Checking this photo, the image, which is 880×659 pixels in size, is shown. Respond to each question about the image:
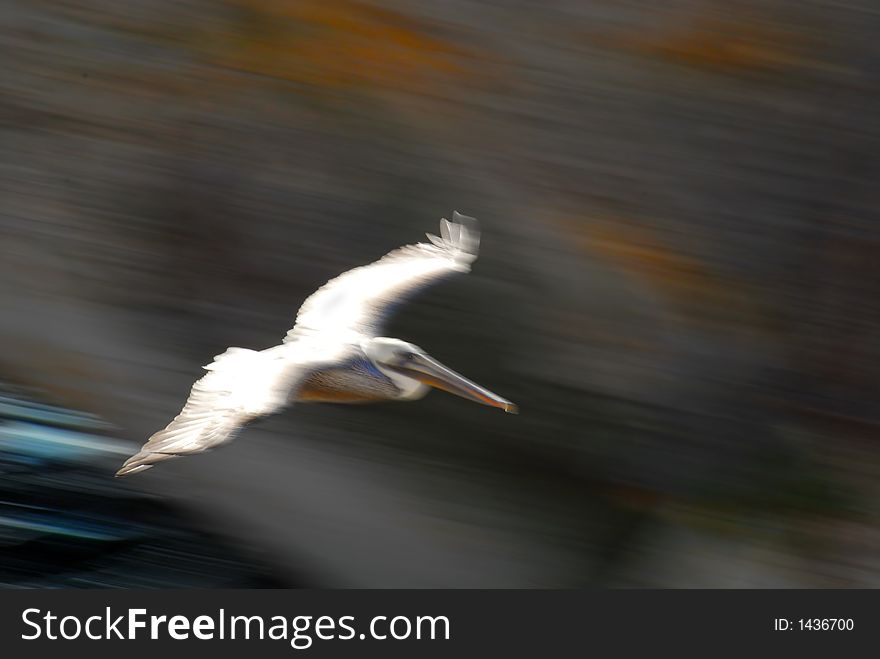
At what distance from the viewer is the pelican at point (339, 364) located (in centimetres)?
376

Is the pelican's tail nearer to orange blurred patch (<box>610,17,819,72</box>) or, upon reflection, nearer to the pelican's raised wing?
the pelican's raised wing

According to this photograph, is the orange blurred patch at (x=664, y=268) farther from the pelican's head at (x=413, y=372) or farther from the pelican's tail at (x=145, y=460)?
the pelican's tail at (x=145, y=460)

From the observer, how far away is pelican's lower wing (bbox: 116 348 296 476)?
11.7ft

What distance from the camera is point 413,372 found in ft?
15.8

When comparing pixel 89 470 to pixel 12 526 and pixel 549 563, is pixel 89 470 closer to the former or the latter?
pixel 12 526

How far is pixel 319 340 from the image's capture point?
4.80m

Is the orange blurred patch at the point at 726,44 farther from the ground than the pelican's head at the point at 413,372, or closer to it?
farther from the ground

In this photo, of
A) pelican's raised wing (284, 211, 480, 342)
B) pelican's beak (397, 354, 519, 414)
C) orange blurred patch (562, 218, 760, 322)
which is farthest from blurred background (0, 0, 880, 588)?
pelican's beak (397, 354, 519, 414)

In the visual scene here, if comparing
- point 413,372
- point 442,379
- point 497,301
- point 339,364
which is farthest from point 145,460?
point 497,301

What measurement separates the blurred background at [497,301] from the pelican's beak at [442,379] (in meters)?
0.71

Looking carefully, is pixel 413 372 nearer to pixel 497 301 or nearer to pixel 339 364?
pixel 339 364

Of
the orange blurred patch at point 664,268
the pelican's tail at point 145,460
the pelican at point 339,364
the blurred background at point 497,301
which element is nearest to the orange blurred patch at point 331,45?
the blurred background at point 497,301

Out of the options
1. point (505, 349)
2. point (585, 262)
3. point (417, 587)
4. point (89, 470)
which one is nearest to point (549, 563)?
point (417, 587)

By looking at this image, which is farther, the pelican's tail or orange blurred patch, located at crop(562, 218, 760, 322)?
orange blurred patch, located at crop(562, 218, 760, 322)
